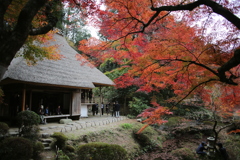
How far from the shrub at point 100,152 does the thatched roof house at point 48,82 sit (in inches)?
167

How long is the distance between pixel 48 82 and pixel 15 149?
4140 millimetres

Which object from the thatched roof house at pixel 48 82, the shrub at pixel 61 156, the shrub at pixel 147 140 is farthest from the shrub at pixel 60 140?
the shrub at pixel 147 140

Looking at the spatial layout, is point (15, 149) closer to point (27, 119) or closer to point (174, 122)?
point (27, 119)

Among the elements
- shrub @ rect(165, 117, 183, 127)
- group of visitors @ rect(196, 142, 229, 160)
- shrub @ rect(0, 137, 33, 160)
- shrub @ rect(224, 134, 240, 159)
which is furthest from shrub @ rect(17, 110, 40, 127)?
shrub @ rect(224, 134, 240, 159)

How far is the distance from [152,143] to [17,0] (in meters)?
9.05

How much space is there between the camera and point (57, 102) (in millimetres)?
12641

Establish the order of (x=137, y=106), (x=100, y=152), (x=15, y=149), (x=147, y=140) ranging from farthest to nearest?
1. (x=137, y=106)
2. (x=147, y=140)
3. (x=100, y=152)
4. (x=15, y=149)

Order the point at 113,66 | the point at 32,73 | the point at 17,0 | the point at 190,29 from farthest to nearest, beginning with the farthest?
the point at 113,66
the point at 32,73
the point at 190,29
the point at 17,0

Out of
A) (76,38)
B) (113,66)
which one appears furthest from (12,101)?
(76,38)

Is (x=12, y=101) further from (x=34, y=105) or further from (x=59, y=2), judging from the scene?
(x=59, y=2)

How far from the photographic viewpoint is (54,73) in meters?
9.46

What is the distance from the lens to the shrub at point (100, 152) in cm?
568

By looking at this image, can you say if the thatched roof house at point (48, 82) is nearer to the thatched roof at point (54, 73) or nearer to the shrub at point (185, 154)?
the thatched roof at point (54, 73)

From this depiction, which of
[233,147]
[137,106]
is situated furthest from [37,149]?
[137,106]
